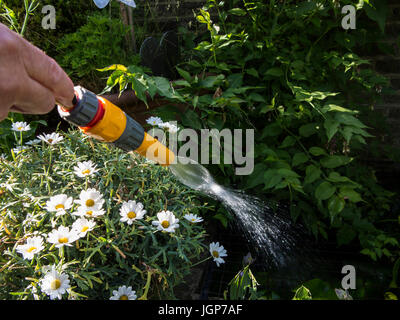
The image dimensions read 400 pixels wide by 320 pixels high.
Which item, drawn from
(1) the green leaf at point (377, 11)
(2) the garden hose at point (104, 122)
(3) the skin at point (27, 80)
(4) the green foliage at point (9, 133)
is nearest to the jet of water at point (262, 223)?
(2) the garden hose at point (104, 122)

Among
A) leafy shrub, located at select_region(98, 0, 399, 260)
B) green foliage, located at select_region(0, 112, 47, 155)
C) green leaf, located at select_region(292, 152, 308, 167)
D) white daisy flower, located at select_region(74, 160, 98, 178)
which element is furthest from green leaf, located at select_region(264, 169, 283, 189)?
green foliage, located at select_region(0, 112, 47, 155)

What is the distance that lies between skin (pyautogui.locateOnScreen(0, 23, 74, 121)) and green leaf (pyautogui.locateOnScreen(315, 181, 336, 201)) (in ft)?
3.40

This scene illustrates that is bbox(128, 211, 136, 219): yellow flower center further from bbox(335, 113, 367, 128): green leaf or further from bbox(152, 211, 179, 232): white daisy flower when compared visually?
bbox(335, 113, 367, 128): green leaf

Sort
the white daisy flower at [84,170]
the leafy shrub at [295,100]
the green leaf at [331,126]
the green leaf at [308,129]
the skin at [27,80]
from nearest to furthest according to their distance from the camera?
the skin at [27,80], the white daisy flower at [84,170], the green leaf at [331,126], the leafy shrub at [295,100], the green leaf at [308,129]

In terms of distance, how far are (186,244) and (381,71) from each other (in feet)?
5.90

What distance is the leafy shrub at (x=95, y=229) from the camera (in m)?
0.71

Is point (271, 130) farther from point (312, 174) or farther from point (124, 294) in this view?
point (124, 294)

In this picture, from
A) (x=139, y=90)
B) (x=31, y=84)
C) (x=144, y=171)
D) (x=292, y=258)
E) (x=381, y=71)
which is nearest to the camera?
(x=31, y=84)

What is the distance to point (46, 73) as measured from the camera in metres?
0.65

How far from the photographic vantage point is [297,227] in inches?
69.0

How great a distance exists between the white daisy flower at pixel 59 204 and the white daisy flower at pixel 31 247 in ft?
0.22

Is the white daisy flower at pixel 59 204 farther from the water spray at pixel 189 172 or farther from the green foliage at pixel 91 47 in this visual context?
the green foliage at pixel 91 47
